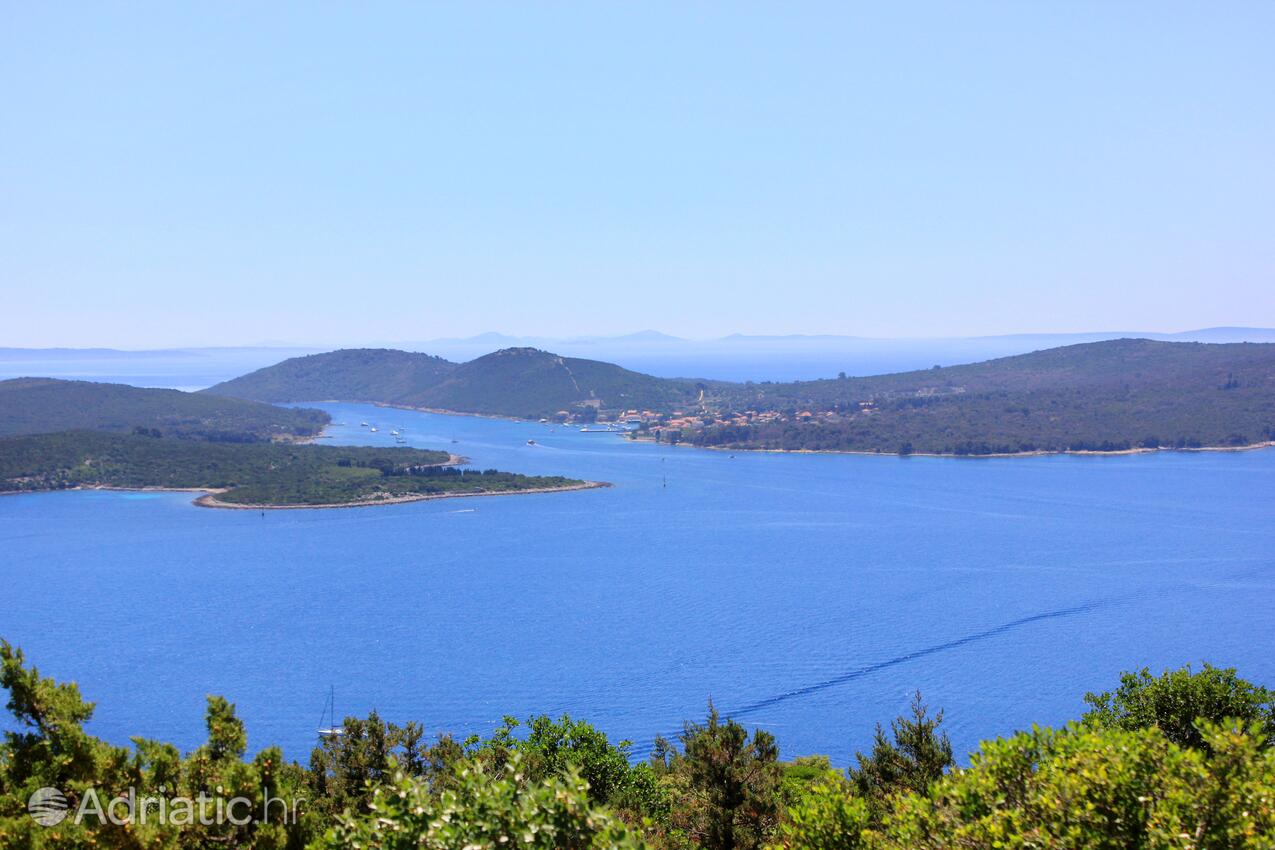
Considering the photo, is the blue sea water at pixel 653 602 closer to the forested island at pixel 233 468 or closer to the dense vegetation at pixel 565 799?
the forested island at pixel 233 468

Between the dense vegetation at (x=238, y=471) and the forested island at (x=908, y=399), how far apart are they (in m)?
28.5

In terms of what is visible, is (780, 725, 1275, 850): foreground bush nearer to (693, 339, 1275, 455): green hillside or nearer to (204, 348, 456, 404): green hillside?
(693, 339, 1275, 455): green hillside

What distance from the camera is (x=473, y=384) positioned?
123m

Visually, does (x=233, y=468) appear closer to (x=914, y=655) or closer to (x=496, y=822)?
(x=914, y=655)

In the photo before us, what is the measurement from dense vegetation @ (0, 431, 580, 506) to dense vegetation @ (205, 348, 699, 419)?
140 feet

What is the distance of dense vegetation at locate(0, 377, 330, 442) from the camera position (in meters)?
83.1

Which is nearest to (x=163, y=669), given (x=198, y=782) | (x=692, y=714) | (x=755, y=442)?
(x=692, y=714)

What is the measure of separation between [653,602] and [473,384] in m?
90.5

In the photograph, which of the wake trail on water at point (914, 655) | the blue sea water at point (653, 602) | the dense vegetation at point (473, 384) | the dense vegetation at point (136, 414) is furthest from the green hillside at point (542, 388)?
the wake trail on water at point (914, 655)

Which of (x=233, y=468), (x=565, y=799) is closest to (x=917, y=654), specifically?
(x=565, y=799)

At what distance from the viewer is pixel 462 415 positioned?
116m

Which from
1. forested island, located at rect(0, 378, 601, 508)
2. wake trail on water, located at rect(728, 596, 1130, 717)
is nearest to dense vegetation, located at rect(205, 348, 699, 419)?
forested island, located at rect(0, 378, 601, 508)

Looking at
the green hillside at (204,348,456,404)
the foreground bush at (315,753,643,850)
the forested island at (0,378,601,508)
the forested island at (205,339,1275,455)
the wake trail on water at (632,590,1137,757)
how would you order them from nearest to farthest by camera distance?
the foreground bush at (315,753,643,850) < the wake trail on water at (632,590,1137,757) < the forested island at (0,378,601,508) < the forested island at (205,339,1275,455) < the green hillside at (204,348,456,404)

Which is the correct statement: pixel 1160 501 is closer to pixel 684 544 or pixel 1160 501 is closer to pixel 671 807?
pixel 684 544
